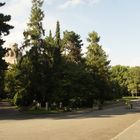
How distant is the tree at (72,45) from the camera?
9094 cm

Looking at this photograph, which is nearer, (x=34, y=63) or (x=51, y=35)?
(x=34, y=63)

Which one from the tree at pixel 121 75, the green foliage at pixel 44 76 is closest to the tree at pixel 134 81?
the tree at pixel 121 75

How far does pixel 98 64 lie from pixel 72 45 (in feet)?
36.8

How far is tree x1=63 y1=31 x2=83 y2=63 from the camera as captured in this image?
9094 centimetres

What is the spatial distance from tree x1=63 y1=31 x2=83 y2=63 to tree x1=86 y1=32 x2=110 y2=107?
3.96 metres

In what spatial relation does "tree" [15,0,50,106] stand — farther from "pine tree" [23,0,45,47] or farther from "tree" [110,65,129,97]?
"tree" [110,65,129,97]

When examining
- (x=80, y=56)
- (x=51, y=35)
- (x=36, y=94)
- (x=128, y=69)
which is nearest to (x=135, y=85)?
(x=128, y=69)

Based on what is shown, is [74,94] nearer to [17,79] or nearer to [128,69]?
[17,79]

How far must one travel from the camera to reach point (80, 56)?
3625 inches

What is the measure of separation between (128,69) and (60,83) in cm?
11163

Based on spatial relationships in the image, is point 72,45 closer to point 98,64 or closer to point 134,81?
point 98,64

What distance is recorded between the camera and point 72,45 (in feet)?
304

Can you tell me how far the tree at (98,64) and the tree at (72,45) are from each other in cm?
396

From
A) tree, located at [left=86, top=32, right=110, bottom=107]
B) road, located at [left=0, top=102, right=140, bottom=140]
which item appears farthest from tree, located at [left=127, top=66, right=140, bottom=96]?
road, located at [left=0, top=102, right=140, bottom=140]
